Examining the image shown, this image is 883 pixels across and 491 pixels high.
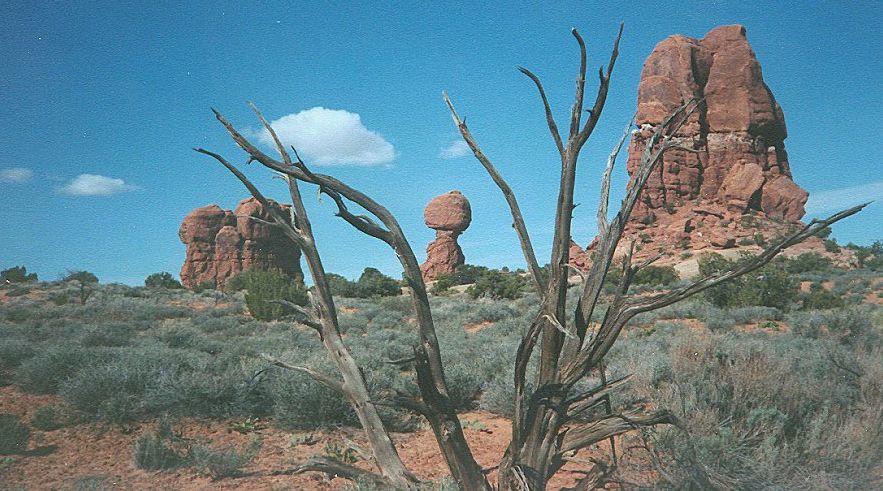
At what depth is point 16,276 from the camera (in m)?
36.1

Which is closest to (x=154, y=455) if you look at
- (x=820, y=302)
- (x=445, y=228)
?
(x=820, y=302)

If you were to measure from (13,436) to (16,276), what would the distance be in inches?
1534

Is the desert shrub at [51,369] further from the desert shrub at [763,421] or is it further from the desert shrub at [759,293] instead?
the desert shrub at [759,293]

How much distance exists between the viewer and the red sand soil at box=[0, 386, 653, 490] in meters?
4.50

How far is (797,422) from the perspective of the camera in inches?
199

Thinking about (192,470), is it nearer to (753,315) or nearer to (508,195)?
(508,195)

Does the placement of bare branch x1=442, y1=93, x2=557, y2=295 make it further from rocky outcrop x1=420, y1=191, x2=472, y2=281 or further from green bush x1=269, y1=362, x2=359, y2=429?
rocky outcrop x1=420, y1=191, x2=472, y2=281

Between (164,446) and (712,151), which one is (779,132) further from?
(164,446)

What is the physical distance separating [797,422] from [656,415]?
10.0 ft

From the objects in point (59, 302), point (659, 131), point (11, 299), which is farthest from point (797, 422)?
point (11, 299)

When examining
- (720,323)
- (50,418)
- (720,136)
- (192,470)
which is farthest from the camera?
(720,136)

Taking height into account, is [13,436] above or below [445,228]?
below

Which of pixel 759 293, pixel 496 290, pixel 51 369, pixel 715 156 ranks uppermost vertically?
pixel 715 156

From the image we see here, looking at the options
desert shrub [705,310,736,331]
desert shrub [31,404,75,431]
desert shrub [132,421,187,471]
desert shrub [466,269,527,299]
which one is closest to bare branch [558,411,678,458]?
desert shrub [132,421,187,471]
